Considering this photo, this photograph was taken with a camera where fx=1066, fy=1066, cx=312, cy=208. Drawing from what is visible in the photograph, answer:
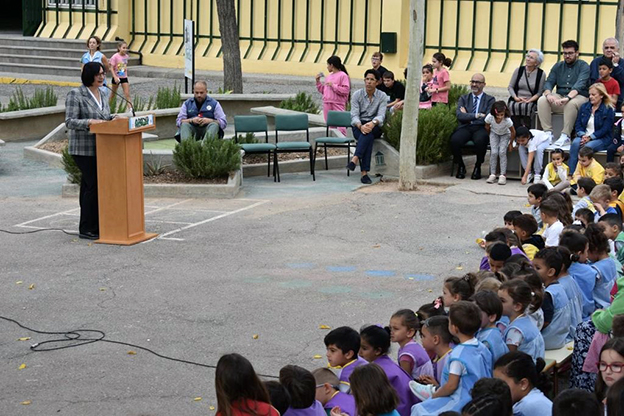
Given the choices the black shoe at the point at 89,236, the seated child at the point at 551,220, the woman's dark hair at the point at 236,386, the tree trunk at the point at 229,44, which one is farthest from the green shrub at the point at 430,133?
the woman's dark hair at the point at 236,386

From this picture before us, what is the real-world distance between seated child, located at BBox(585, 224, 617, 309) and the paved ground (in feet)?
6.03

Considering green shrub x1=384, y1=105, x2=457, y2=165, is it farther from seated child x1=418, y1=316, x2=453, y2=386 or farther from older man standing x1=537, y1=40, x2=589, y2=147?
seated child x1=418, y1=316, x2=453, y2=386

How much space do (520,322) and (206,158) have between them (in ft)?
28.1

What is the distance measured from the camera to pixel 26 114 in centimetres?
1988

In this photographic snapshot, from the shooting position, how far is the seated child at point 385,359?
6.39 metres

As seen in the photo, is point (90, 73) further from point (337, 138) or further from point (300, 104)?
point (300, 104)

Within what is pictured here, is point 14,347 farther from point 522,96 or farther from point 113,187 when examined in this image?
point 522,96

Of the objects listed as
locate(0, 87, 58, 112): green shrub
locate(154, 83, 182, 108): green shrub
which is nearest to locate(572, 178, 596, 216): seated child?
locate(154, 83, 182, 108): green shrub

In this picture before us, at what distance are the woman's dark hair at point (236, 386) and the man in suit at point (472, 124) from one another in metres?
11.4

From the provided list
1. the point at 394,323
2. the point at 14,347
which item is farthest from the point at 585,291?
the point at 14,347

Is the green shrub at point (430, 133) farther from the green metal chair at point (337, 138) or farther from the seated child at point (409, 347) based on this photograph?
the seated child at point (409, 347)

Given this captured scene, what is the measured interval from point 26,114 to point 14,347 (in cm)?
1210

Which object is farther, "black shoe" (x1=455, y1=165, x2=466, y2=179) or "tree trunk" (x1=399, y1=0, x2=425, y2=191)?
"black shoe" (x1=455, y1=165, x2=466, y2=179)

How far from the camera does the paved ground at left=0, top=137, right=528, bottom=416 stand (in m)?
7.84
